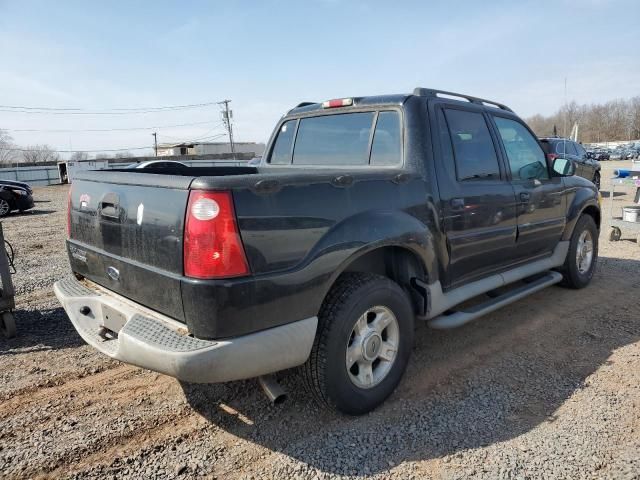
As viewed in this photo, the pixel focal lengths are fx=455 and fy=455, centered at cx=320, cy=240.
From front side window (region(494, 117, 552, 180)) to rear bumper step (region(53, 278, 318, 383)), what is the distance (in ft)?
8.73

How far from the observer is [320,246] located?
2.44 meters

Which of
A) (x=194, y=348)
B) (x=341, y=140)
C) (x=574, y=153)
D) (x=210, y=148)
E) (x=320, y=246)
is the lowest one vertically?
(x=194, y=348)

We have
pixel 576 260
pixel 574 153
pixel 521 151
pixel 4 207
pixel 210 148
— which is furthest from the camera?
pixel 210 148

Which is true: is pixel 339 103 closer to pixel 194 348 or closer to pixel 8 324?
pixel 194 348

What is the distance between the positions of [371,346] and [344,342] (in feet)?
0.86

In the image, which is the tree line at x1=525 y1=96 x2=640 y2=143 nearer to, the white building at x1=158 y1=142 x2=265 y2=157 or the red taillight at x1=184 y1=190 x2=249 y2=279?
the white building at x1=158 y1=142 x2=265 y2=157

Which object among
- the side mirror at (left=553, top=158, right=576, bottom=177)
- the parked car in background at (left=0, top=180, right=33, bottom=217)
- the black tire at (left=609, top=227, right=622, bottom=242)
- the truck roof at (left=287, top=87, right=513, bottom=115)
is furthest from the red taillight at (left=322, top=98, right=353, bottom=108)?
the parked car in background at (left=0, top=180, right=33, bottom=217)

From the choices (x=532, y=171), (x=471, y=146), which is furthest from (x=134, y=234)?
(x=532, y=171)

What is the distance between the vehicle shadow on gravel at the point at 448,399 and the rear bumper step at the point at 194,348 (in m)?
0.57

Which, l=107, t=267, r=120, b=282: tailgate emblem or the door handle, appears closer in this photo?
l=107, t=267, r=120, b=282: tailgate emblem

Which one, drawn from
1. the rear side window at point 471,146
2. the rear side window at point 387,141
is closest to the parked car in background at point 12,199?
the rear side window at point 387,141

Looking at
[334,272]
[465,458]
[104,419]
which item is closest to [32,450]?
[104,419]

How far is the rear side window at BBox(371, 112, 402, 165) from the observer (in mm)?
3258

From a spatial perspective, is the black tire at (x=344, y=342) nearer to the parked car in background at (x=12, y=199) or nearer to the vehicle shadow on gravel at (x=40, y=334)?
the vehicle shadow on gravel at (x=40, y=334)
